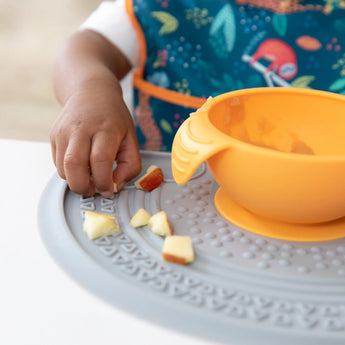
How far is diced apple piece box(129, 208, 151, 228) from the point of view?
359 mm

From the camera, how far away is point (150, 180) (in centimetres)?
42

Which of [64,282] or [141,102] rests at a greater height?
[64,282]

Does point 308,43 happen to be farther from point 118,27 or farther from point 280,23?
point 118,27

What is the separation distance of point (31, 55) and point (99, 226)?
1.09 m

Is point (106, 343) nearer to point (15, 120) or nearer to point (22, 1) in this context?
point (15, 120)

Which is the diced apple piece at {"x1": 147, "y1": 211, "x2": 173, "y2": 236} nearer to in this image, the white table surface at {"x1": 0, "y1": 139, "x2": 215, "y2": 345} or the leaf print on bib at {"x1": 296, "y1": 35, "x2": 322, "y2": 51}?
the white table surface at {"x1": 0, "y1": 139, "x2": 215, "y2": 345}

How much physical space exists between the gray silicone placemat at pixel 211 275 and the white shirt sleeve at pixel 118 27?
39cm

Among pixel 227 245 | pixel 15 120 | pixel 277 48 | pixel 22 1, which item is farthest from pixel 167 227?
pixel 22 1

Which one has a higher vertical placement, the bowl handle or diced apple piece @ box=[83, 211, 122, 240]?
the bowl handle

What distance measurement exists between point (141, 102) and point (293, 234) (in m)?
0.49

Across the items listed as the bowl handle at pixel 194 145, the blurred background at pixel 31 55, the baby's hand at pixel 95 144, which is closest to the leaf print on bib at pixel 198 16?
the baby's hand at pixel 95 144

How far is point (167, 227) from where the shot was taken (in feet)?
1.14

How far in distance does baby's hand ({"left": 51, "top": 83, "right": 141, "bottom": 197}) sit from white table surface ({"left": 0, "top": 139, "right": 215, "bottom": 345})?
0.18 ft

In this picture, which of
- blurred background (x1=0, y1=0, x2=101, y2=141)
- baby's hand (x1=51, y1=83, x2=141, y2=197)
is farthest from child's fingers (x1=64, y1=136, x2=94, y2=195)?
blurred background (x1=0, y1=0, x2=101, y2=141)
